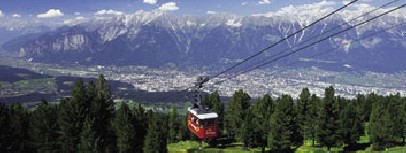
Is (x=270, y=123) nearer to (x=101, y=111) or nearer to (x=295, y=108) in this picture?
(x=295, y=108)

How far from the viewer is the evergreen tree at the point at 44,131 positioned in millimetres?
81688

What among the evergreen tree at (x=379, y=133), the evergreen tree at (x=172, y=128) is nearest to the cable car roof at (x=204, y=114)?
the evergreen tree at (x=379, y=133)

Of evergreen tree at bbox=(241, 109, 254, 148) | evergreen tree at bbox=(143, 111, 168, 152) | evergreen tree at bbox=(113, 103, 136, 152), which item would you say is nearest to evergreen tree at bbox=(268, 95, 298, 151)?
evergreen tree at bbox=(241, 109, 254, 148)

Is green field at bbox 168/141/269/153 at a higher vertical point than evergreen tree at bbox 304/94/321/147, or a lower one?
lower

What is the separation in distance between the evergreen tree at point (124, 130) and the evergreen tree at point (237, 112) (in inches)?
1179

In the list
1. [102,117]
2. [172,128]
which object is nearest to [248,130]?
[172,128]

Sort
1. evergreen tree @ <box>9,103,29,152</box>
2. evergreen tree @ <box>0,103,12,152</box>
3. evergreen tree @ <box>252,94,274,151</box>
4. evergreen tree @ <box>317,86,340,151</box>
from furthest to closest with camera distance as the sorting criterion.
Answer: evergreen tree @ <box>252,94,274,151</box> → evergreen tree @ <box>317,86,340,151</box> → evergreen tree @ <box>9,103,29,152</box> → evergreen tree @ <box>0,103,12,152</box>

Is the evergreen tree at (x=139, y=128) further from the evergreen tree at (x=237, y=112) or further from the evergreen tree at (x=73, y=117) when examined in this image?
the evergreen tree at (x=237, y=112)

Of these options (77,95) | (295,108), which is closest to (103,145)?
(77,95)

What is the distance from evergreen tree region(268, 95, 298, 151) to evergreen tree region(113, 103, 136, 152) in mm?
30368

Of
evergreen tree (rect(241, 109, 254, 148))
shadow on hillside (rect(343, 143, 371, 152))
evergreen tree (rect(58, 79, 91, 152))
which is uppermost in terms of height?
evergreen tree (rect(58, 79, 91, 152))

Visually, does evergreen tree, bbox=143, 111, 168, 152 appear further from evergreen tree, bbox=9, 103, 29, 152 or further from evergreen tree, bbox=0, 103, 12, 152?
evergreen tree, bbox=0, 103, 12, 152

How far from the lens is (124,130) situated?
276 feet

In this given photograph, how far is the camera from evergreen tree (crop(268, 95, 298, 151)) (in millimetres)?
96500
